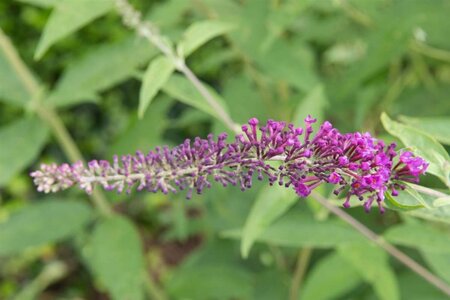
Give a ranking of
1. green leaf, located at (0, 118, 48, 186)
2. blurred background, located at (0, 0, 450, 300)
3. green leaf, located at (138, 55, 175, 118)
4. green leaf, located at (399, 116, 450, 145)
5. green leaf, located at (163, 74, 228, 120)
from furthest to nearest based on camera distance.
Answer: green leaf, located at (0, 118, 48, 186)
blurred background, located at (0, 0, 450, 300)
green leaf, located at (163, 74, 228, 120)
green leaf, located at (138, 55, 175, 118)
green leaf, located at (399, 116, 450, 145)

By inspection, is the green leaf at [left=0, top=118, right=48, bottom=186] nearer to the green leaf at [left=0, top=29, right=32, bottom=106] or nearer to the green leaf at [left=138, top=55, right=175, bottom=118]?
the green leaf at [left=0, top=29, right=32, bottom=106]

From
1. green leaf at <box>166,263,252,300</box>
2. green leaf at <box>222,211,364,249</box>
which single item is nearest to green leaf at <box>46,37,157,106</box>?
green leaf at <box>222,211,364,249</box>

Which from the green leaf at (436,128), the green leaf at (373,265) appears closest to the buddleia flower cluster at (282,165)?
the green leaf at (436,128)

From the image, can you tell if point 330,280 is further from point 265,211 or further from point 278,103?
point 278,103

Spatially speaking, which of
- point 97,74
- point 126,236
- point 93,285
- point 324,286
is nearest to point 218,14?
point 97,74

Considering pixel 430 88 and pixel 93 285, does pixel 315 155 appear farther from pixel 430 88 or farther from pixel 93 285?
pixel 93 285

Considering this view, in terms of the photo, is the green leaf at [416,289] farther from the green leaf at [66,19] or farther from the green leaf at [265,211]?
the green leaf at [66,19]
